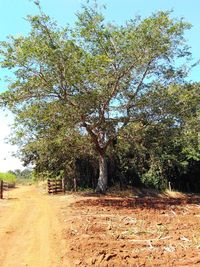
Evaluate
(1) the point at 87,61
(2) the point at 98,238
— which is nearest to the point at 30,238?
(2) the point at 98,238

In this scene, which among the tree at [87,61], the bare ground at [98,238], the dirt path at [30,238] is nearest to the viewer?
the bare ground at [98,238]

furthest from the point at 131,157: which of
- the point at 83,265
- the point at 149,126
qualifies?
the point at 83,265

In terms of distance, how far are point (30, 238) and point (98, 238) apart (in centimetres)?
207

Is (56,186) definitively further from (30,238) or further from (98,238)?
(98,238)

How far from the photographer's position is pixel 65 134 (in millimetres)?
26281

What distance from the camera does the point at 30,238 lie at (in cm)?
1221

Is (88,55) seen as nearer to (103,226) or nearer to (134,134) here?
(134,134)

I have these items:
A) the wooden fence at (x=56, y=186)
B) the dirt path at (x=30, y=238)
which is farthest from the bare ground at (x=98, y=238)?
the wooden fence at (x=56, y=186)

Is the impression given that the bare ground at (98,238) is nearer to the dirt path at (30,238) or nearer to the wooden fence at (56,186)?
the dirt path at (30,238)

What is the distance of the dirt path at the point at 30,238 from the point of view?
9.84 meters

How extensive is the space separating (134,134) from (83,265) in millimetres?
19252

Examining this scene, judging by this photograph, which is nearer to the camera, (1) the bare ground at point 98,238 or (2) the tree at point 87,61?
(1) the bare ground at point 98,238

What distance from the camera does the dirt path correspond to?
9.84 m

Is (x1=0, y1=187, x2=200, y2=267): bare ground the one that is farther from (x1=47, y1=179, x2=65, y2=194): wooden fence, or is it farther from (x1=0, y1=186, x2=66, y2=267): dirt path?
(x1=47, y1=179, x2=65, y2=194): wooden fence
